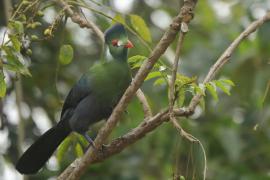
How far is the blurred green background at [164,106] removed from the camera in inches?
181

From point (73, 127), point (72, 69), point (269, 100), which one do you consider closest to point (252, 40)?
point (72, 69)

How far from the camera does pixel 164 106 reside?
181 inches

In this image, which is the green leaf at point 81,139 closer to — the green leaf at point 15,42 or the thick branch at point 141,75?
the thick branch at point 141,75

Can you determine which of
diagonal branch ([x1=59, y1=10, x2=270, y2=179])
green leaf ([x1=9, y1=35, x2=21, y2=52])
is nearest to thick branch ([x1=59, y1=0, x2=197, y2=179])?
diagonal branch ([x1=59, y1=10, x2=270, y2=179])

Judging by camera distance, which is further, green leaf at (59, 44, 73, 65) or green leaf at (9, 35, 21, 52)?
green leaf at (59, 44, 73, 65)

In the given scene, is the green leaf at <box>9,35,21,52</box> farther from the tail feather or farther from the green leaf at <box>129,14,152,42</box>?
the tail feather

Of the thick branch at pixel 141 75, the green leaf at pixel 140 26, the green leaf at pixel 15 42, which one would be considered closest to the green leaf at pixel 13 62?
the green leaf at pixel 15 42

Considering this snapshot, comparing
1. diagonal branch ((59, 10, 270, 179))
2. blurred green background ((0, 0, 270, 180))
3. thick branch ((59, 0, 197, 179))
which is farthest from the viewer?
blurred green background ((0, 0, 270, 180))

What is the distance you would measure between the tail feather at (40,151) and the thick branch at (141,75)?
2.16 ft

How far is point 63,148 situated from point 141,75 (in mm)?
975

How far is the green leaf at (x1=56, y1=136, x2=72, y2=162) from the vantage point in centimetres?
330

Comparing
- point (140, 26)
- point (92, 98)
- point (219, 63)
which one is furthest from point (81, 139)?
point (219, 63)

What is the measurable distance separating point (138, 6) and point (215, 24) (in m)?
0.80

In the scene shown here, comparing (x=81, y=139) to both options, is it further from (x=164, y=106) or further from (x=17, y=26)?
(x=164, y=106)
